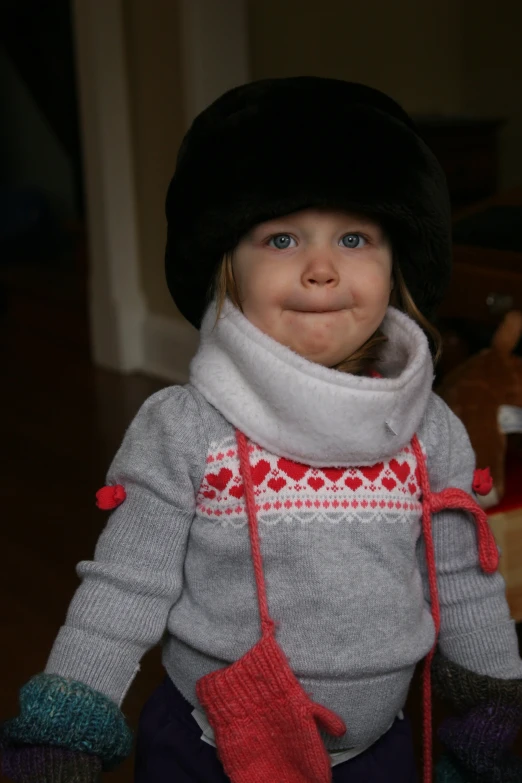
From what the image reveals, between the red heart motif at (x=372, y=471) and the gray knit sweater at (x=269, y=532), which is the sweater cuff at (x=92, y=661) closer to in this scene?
the gray knit sweater at (x=269, y=532)

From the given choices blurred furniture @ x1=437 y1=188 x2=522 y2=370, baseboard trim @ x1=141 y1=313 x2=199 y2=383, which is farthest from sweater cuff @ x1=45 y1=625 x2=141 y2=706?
baseboard trim @ x1=141 y1=313 x2=199 y2=383

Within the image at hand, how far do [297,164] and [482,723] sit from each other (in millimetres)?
586

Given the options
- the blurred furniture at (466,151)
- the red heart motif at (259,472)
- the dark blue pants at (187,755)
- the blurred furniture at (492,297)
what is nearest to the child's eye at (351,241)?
the red heart motif at (259,472)

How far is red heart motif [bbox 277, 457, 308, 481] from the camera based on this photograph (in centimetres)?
102

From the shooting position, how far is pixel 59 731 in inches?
37.7

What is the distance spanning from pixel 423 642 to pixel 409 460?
18cm

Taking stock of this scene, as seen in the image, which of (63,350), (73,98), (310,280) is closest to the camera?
(310,280)

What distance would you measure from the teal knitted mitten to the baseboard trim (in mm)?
2271

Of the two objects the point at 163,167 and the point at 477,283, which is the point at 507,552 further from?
the point at 163,167

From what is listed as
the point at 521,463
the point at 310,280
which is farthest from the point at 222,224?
the point at 521,463

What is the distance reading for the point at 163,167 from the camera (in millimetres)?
3195

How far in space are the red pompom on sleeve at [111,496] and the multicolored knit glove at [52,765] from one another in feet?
0.72

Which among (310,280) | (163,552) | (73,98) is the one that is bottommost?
(73,98)

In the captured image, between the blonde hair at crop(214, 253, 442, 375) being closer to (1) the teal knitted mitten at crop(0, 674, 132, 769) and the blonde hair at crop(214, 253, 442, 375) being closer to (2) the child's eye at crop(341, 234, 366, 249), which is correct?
(2) the child's eye at crop(341, 234, 366, 249)
